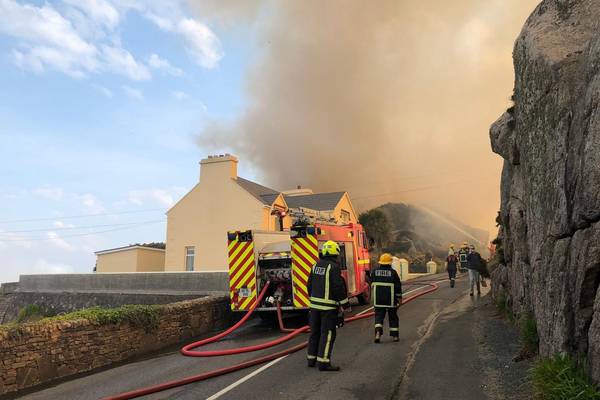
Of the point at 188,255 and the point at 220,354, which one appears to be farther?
the point at 188,255

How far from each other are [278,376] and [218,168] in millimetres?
23251

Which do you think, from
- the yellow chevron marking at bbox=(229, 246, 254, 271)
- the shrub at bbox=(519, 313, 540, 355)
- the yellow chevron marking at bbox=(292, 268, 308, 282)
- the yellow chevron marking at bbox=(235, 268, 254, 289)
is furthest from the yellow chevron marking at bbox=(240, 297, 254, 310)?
the shrub at bbox=(519, 313, 540, 355)

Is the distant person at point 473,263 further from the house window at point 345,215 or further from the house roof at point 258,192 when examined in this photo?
the house window at point 345,215

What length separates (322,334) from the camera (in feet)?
22.3

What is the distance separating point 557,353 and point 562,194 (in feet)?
5.48

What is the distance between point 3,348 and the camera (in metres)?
6.77

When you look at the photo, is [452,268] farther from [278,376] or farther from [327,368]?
[278,376]

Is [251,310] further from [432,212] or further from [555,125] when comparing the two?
[432,212]

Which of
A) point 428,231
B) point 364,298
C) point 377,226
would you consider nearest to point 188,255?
point 364,298

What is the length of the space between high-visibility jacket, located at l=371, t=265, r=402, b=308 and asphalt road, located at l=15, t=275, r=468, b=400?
0.72 m

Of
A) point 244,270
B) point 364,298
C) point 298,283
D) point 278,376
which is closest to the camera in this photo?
point 278,376

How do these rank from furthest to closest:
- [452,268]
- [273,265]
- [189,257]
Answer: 1. [189,257]
2. [452,268]
3. [273,265]

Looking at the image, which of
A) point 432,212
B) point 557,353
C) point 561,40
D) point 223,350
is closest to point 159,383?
point 223,350

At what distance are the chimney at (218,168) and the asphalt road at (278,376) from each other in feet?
64.8
